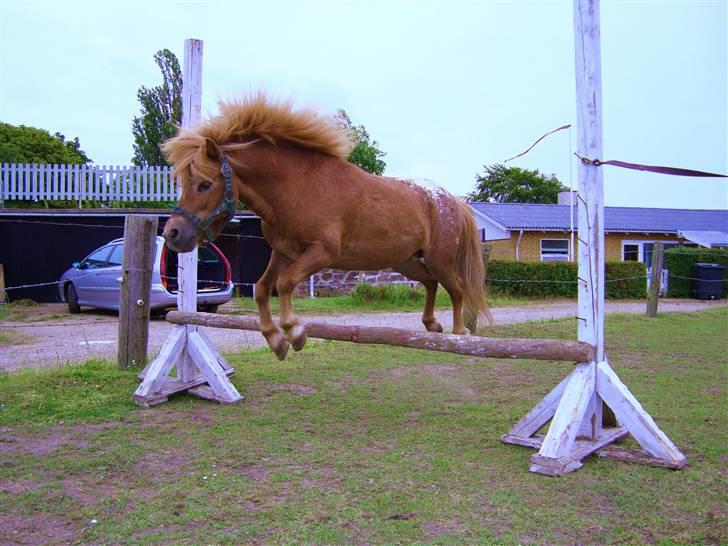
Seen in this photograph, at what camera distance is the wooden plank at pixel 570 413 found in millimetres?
3982

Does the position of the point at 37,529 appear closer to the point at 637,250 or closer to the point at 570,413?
the point at 570,413

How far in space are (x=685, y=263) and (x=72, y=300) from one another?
62.0ft

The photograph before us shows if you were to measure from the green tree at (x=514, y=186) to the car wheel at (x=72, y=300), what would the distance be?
31423 millimetres

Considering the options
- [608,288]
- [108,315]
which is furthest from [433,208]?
[608,288]

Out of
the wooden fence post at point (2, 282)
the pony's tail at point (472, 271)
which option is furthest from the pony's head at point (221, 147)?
the wooden fence post at point (2, 282)

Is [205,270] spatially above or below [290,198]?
below

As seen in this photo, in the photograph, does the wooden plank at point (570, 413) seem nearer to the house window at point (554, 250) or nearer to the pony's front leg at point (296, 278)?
the pony's front leg at point (296, 278)

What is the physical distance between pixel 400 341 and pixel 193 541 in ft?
6.15

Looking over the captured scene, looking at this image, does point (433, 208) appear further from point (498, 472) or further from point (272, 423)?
point (272, 423)

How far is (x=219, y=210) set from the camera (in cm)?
301

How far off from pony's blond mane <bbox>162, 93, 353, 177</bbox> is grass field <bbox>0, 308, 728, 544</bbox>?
6.35 feet

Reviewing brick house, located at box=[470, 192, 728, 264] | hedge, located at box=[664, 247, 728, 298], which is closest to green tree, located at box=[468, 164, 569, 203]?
brick house, located at box=[470, 192, 728, 264]

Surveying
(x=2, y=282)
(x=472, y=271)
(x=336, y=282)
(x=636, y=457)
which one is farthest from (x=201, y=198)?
(x=336, y=282)

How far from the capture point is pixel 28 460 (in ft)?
13.6
